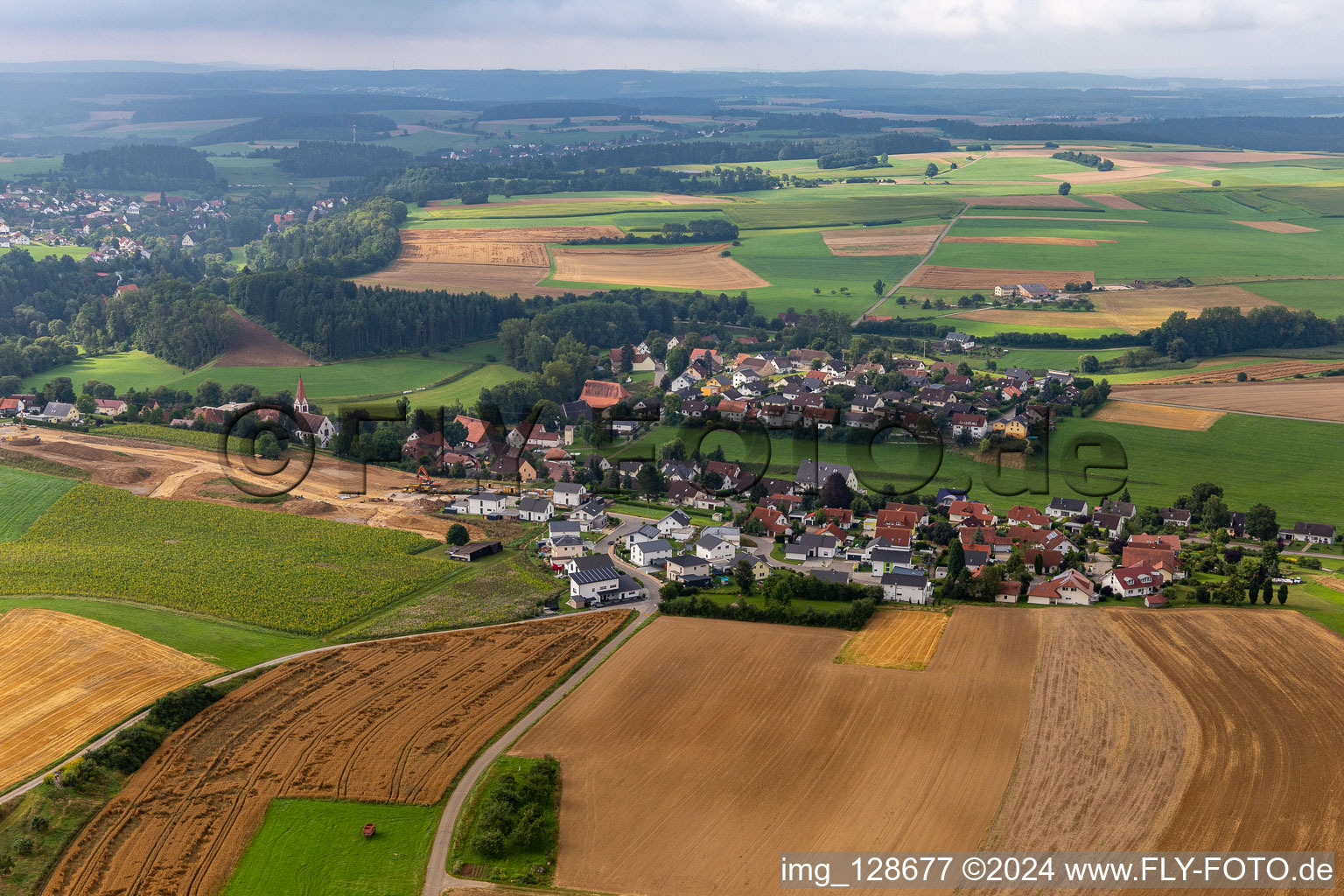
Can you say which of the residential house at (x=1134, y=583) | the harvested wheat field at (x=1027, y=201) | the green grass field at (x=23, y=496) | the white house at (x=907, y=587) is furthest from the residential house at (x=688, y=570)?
the harvested wheat field at (x=1027, y=201)

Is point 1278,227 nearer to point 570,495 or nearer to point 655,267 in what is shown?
point 655,267

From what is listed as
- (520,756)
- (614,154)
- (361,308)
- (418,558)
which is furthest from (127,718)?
(614,154)

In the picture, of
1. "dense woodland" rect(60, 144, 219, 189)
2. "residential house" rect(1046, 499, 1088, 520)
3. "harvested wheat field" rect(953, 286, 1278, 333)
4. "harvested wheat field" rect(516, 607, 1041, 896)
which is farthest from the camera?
"dense woodland" rect(60, 144, 219, 189)

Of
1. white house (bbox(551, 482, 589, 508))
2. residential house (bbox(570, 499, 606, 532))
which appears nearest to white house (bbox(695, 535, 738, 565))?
residential house (bbox(570, 499, 606, 532))

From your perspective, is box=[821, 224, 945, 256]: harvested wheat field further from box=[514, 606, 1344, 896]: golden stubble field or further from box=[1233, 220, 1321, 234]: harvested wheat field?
box=[514, 606, 1344, 896]: golden stubble field

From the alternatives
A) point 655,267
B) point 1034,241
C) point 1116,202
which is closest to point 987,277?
point 1034,241

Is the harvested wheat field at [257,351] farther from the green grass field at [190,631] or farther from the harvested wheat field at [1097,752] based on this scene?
the harvested wheat field at [1097,752]

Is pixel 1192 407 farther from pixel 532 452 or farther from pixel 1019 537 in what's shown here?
pixel 532 452
